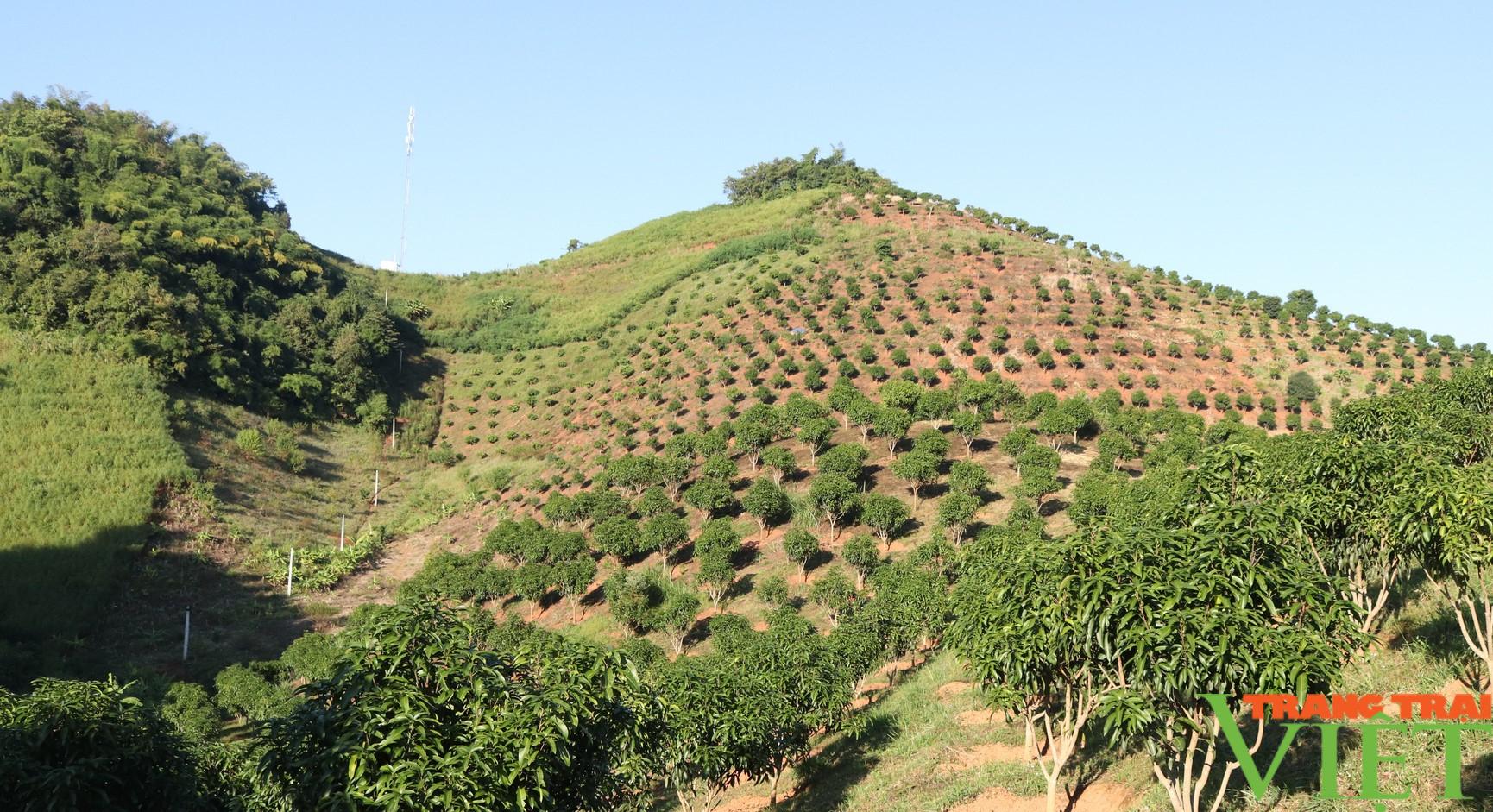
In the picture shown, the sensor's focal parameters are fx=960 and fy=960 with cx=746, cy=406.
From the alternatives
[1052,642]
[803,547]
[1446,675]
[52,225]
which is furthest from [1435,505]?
[52,225]

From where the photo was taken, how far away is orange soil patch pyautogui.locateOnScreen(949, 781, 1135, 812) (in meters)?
21.5

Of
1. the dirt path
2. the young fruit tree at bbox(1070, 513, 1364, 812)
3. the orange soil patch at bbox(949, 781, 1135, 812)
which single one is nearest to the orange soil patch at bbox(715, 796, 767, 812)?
the orange soil patch at bbox(949, 781, 1135, 812)

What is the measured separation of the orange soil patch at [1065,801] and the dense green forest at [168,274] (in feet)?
255

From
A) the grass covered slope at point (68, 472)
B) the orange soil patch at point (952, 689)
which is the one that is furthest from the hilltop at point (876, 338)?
the orange soil patch at point (952, 689)

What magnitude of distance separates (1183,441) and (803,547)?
2170 cm

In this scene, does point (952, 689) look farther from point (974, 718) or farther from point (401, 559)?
point (401, 559)

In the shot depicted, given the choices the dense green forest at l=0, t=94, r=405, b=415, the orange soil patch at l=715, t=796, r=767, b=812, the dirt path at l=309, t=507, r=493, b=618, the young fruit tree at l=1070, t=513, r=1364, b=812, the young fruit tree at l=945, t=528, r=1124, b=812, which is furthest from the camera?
the dense green forest at l=0, t=94, r=405, b=415

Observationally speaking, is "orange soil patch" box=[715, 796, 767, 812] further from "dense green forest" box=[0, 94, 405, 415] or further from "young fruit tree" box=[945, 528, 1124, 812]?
"dense green forest" box=[0, 94, 405, 415]

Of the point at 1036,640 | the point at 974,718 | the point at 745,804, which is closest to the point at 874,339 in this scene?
the point at 974,718

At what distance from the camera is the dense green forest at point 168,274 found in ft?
260

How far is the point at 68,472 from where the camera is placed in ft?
212

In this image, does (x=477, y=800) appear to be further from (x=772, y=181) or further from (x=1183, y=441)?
(x=772, y=181)

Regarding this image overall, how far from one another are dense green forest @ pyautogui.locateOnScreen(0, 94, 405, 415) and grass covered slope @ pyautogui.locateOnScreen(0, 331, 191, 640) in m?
4.39

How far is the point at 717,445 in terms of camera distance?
66188mm
